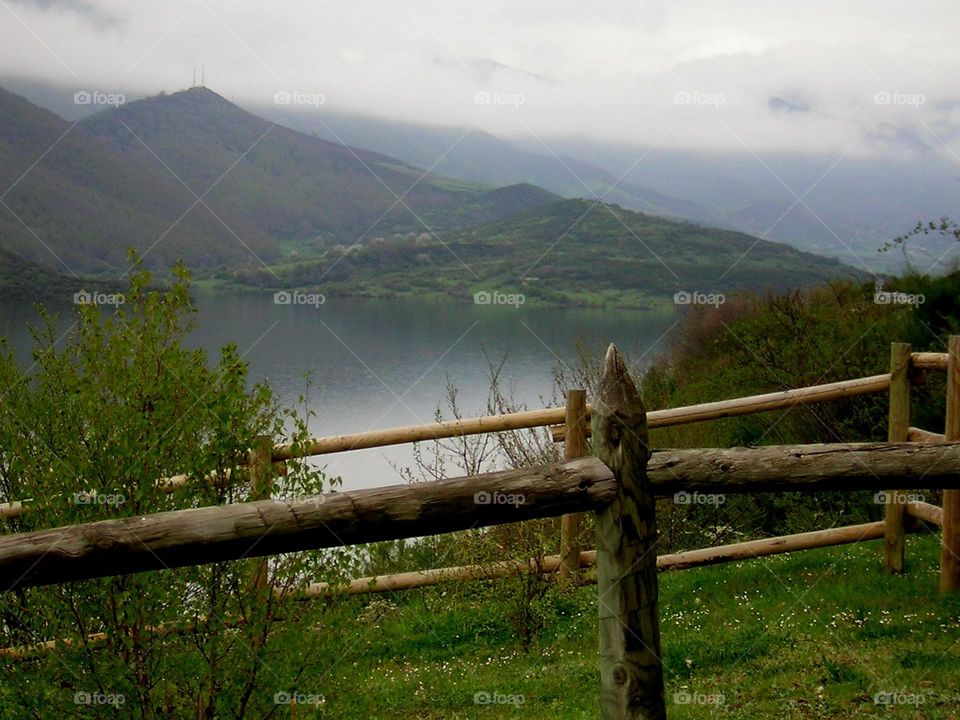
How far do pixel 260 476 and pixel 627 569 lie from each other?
4.44ft

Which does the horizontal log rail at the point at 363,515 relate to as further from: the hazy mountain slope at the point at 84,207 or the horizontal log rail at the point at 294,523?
the hazy mountain slope at the point at 84,207

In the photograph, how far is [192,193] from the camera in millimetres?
45750

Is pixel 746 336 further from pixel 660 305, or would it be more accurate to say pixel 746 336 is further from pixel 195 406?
pixel 660 305

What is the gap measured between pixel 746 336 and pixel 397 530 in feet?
39.9

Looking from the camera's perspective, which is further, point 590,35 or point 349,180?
point 349,180

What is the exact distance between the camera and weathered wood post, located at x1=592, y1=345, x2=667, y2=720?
2.87 metres

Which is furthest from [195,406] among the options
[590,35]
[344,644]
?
[590,35]

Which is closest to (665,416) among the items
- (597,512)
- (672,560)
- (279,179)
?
(672,560)

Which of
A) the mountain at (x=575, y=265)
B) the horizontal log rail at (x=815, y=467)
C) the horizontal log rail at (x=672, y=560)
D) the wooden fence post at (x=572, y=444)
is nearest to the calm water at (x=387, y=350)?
the horizontal log rail at (x=672, y=560)

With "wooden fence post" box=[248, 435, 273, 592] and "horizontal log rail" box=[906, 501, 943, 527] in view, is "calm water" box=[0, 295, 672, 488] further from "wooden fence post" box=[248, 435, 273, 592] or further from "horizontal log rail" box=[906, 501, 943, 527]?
"horizontal log rail" box=[906, 501, 943, 527]

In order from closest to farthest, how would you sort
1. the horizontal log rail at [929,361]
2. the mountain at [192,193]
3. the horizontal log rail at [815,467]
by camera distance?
the horizontal log rail at [815,467], the horizontal log rail at [929,361], the mountain at [192,193]

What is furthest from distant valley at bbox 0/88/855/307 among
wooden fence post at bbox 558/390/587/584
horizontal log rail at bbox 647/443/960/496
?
horizontal log rail at bbox 647/443/960/496

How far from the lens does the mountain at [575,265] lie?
42.9m

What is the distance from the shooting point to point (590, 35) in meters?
112
